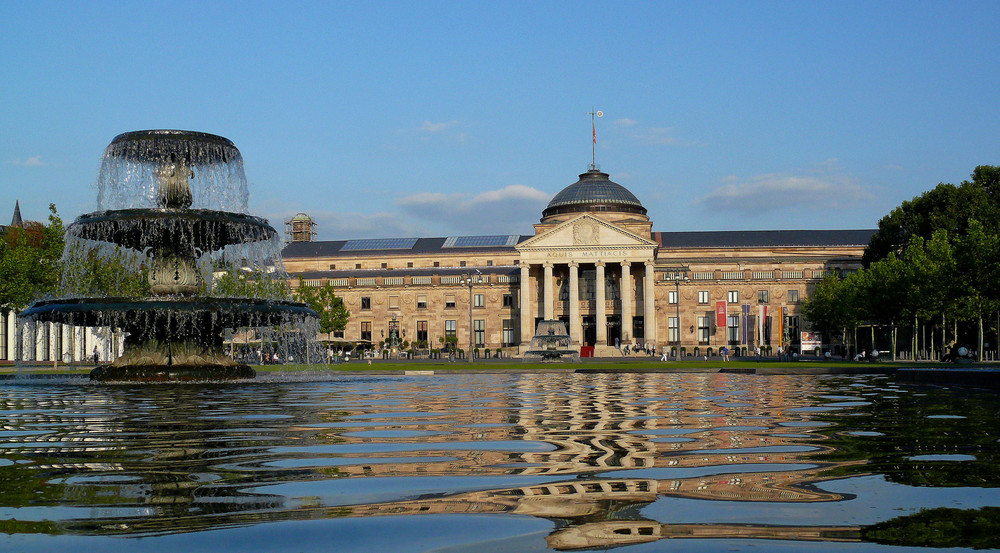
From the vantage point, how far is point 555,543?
164 inches

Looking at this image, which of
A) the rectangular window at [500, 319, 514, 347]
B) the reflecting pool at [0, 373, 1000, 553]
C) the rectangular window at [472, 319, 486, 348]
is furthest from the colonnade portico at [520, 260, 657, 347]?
the reflecting pool at [0, 373, 1000, 553]

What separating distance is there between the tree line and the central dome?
25865 mm

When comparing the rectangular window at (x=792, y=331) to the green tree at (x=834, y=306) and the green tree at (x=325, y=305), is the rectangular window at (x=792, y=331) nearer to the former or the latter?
the green tree at (x=834, y=306)

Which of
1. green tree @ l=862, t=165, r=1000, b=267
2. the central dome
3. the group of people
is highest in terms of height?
the central dome

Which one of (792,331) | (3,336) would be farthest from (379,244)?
(792,331)

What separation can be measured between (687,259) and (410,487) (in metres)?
99.0

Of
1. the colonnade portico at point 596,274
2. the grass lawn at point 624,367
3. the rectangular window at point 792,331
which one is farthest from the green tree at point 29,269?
the rectangular window at point 792,331

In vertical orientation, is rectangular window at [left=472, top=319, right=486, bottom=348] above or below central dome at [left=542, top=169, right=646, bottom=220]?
below

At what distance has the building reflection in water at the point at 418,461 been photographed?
4977mm

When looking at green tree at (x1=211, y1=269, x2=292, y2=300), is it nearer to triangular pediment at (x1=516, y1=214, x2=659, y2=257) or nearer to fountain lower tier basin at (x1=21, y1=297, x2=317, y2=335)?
fountain lower tier basin at (x1=21, y1=297, x2=317, y2=335)

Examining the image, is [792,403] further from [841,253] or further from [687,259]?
[841,253]

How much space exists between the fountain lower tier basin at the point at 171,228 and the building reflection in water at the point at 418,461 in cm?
898

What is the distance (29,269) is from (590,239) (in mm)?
52845

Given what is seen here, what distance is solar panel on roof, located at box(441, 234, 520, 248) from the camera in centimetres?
11564
